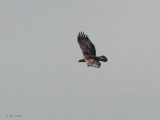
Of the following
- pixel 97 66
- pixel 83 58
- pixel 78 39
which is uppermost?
pixel 78 39

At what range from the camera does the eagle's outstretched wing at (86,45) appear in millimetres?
22203

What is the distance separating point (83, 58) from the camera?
22953 millimetres

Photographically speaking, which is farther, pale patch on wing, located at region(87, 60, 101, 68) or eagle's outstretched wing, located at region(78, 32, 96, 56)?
eagle's outstretched wing, located at region(78, 32, 96, 56)

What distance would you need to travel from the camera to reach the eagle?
69.7 ft

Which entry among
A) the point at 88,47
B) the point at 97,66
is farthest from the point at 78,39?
the point at 97,66

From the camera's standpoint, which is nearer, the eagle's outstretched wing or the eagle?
the eagle

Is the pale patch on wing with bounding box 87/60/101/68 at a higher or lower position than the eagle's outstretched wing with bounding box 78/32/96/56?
lower

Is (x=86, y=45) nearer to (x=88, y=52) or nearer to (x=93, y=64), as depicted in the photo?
(x=88, y=52)

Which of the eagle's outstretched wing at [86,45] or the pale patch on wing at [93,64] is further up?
the eagle's outstretched wing at [86,45]

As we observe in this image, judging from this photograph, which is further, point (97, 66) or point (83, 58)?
point (83, 58)

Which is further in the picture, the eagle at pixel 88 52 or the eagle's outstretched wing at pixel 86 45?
the eagle's outstretched wing at pixel 86 45

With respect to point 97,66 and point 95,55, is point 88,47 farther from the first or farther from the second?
point 97,66

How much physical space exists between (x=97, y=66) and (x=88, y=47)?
2364 mm

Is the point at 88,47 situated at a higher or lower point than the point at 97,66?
higher
